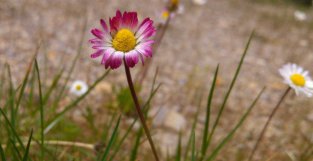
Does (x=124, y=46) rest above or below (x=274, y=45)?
below

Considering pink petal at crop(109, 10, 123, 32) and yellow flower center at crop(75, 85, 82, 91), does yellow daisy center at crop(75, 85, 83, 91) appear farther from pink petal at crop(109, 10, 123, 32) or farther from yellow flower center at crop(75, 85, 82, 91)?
pink petal at crop(109, 10, 123, 32)

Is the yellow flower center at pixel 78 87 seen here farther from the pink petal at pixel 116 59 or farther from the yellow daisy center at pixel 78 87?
the pink petal at pixel 116 59

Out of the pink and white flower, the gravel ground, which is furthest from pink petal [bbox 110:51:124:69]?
the gravel ground

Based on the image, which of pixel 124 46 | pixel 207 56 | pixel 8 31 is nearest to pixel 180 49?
pixel 207 56

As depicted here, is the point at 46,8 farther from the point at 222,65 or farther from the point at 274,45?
the point at 274,45

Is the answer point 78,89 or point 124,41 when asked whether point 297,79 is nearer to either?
point 124,41

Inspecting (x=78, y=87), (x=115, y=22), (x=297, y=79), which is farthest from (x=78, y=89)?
(x=115, y=22)

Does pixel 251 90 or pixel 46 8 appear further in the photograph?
pixel 46 8

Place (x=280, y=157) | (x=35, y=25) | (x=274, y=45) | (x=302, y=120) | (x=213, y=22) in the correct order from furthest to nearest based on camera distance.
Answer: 1. (x=213, y=22)
2. (x=274, y=45)
3. (x=35, y=25)
4. (x=302, y=120)
5. (x=280, y=157)
